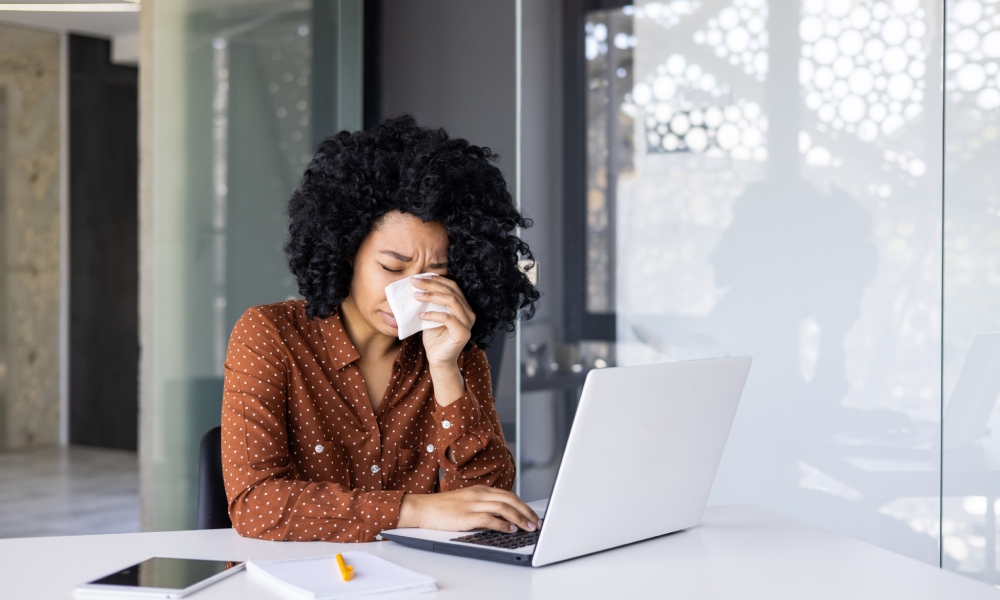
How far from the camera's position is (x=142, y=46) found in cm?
352

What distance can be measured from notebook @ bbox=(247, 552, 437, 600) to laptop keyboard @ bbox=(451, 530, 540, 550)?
135 millimetres

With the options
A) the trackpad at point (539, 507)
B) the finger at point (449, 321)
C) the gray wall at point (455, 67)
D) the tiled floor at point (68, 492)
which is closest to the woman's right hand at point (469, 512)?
the trackpad at point (539, 507)

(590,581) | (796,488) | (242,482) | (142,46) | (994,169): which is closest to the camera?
(590,581)

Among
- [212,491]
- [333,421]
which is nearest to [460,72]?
[333,421]

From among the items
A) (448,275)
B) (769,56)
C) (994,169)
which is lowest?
(448,275)

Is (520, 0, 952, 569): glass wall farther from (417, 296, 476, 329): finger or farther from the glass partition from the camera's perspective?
(417, 296, 476, 329): finger

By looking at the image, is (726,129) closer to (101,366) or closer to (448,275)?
(448,275)

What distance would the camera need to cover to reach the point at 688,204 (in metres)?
2.90

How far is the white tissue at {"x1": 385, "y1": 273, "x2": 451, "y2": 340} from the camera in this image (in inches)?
68.6

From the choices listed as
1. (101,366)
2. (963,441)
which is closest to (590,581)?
(963,441)

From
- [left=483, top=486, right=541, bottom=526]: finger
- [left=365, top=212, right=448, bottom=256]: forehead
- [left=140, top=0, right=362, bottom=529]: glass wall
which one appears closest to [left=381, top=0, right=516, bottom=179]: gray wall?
[left=140, top=0, right=362, bottom=529]: glass wall

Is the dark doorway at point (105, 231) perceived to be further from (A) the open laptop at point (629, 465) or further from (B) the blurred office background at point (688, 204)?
(A) the open laptop at point (629, 465)

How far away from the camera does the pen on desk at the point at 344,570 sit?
1.19m

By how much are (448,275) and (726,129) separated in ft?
4.07
